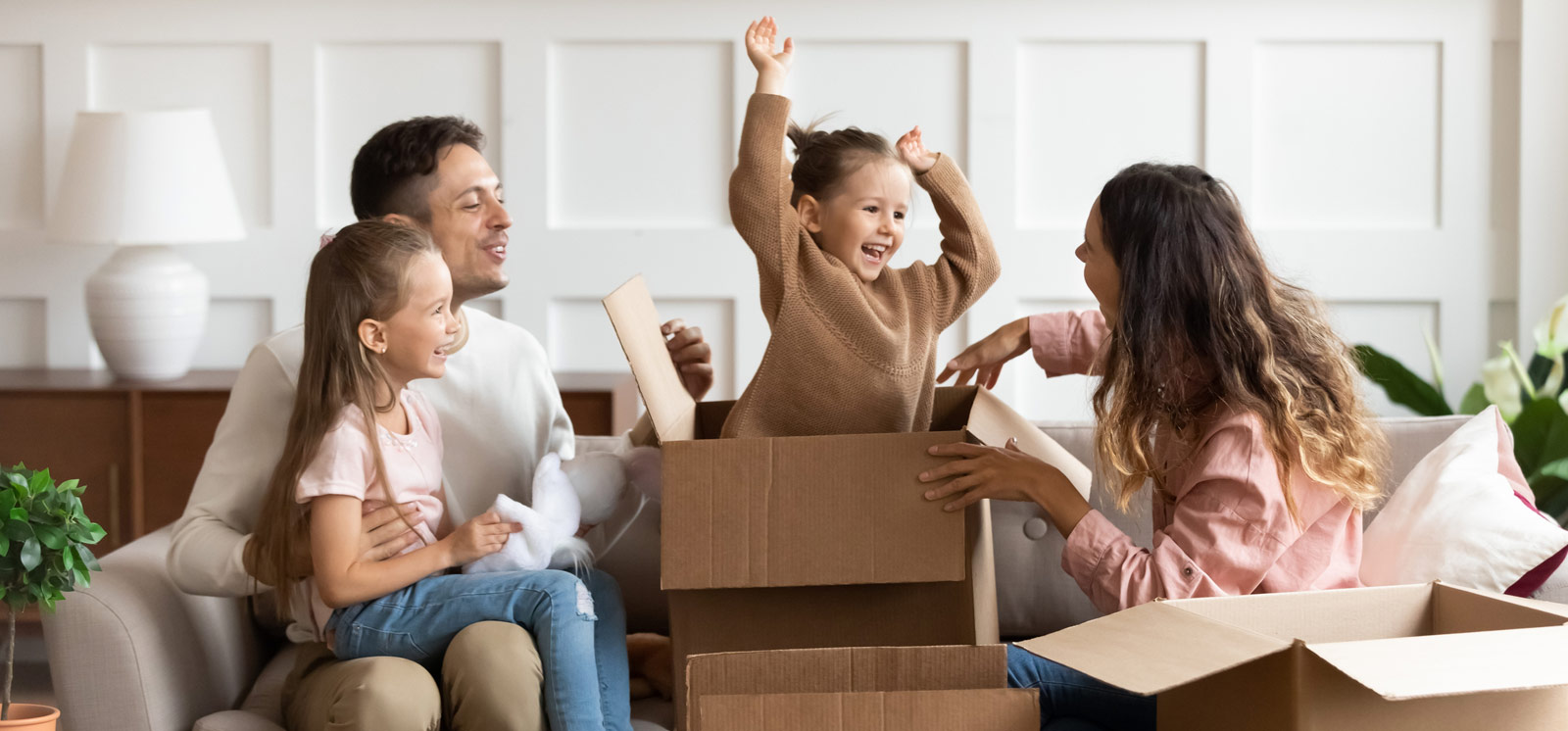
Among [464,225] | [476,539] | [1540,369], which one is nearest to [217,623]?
[476,539]

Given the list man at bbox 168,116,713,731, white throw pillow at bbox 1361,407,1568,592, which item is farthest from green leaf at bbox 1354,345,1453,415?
man at bbox 168,116,713,731

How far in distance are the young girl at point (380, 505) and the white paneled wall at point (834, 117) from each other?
1543 mm

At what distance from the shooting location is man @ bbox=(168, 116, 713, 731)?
140 cm

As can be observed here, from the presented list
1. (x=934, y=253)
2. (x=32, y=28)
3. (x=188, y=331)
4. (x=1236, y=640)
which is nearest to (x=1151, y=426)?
(x=1236, y=640)

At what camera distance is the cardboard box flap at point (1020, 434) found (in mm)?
1492

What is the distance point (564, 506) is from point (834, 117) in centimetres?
172

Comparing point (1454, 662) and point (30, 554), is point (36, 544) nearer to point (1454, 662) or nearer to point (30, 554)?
point (30, 554)

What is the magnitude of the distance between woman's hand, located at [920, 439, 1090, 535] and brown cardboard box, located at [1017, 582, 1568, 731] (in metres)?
0.23

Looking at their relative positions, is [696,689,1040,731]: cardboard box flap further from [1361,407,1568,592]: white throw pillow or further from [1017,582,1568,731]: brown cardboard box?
[1361,407,1568,592]: white throw pillow

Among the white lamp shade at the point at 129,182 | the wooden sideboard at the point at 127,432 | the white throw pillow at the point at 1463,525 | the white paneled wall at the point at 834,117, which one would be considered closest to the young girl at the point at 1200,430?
the white throw pillow at the point at 1463,525

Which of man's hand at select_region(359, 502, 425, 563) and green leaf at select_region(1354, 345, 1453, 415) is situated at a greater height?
green leaf at select_region(1354, 345, 1453, 415)

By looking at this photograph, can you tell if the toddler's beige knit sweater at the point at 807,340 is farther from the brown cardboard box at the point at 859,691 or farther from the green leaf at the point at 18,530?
the green leaf at the point at 18,530

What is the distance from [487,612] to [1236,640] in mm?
801

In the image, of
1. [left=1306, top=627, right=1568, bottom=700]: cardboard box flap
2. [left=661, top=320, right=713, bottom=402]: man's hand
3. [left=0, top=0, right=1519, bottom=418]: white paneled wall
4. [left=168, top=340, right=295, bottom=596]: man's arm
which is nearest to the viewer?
[left=1306, top=627, right=1568, bottom=700]: cardboard box flap
